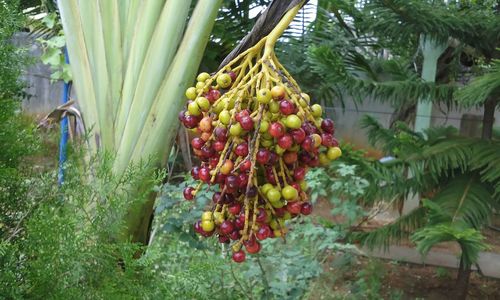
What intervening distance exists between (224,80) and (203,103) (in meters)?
0.04

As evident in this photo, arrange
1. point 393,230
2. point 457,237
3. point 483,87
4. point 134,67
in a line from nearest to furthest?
point 134,67, point 457,237, point 483,87, point 393,230

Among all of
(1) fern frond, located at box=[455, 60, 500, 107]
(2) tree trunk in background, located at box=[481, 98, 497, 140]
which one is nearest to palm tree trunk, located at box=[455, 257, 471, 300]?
(2) tree trunk in background, located at box=[481, 98, 497, 140]

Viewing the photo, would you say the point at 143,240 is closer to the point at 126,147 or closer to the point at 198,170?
the point at 126,147

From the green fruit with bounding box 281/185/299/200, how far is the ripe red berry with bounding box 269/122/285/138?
70mm

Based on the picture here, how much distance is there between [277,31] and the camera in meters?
0.70

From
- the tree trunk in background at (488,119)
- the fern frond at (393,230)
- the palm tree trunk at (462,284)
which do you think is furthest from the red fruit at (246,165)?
the palm tree trunk at (462,284)

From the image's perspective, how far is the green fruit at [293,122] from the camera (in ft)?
1.99

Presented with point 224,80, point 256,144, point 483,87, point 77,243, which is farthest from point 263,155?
point 483,87

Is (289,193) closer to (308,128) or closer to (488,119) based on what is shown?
(308,128)

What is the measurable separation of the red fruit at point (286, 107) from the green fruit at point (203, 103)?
100 mm

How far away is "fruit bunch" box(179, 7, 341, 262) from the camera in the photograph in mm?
621

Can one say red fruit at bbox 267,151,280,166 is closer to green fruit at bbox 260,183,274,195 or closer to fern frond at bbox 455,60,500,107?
green fruit at bbox 260,183,274,195

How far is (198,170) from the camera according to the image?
704mm

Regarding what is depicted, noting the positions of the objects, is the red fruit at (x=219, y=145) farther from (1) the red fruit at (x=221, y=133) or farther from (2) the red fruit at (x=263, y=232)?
(2) the red fruit at (x=263, y=232)
